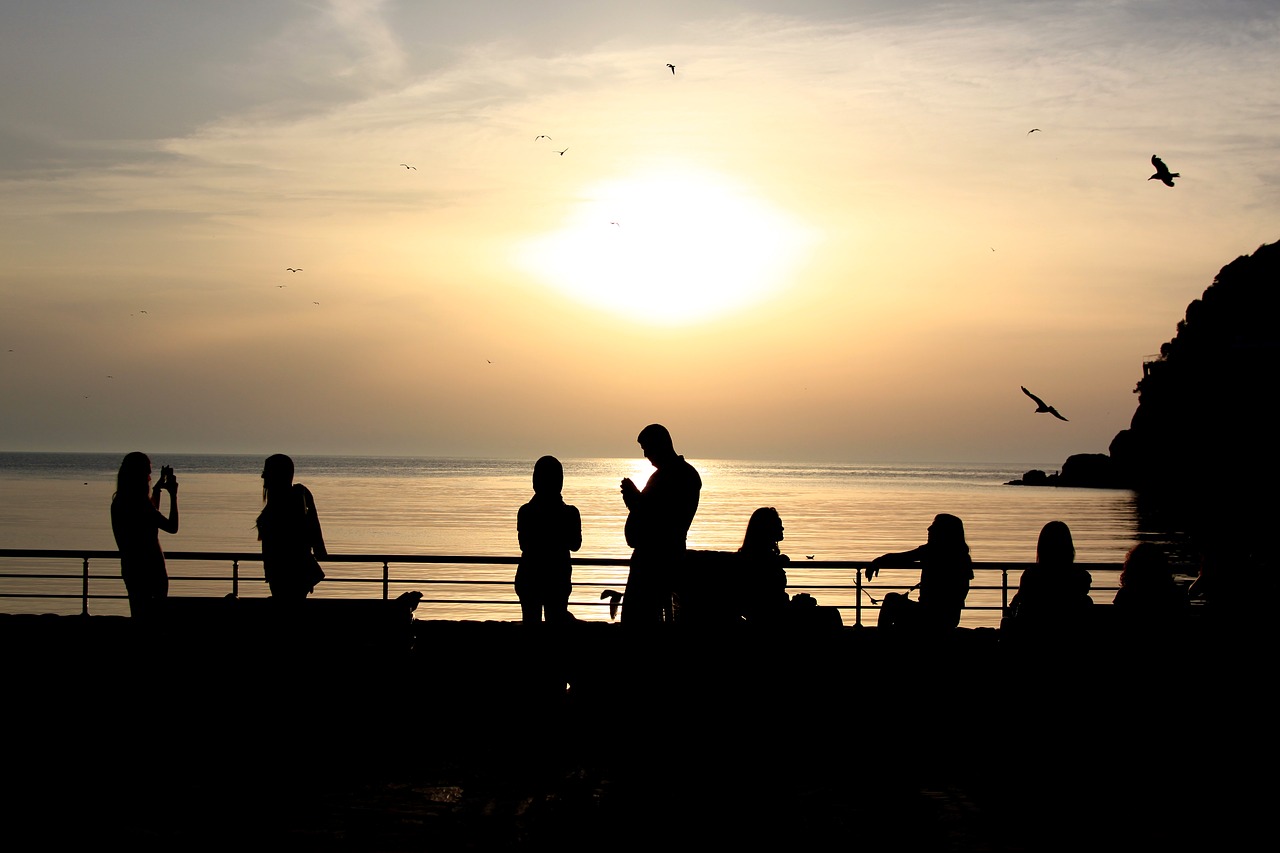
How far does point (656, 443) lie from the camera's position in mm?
8773

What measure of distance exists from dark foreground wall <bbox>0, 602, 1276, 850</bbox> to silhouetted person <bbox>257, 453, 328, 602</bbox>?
492 millimetres

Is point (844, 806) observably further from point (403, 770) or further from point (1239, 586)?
point (1239, 586)

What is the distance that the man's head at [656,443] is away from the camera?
28.7 ft

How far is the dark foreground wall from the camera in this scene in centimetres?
602

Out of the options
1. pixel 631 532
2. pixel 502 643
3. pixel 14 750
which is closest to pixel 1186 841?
pixel 631 532

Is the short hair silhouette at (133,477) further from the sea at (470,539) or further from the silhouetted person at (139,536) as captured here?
the sea at (470,539)

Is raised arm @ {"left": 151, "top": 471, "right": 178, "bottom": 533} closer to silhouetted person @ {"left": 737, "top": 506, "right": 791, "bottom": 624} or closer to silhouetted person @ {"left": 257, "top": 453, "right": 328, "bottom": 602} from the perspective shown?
silhouetted person @ {"left": 257, "top": 453, "right": 328, "bottom": 602}

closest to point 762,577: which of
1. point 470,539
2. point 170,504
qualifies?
point 170,504

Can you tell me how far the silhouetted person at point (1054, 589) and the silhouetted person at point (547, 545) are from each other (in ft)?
10.4

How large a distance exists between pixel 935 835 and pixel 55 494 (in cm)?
10677

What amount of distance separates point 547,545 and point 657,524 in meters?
0.88

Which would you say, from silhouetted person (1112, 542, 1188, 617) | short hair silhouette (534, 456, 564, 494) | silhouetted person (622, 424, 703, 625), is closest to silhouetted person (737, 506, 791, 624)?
silhouetted person (622, 424, 703, 625)

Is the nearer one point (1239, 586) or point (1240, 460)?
point (1239, 586)

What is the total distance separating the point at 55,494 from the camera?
10038 centimetres
